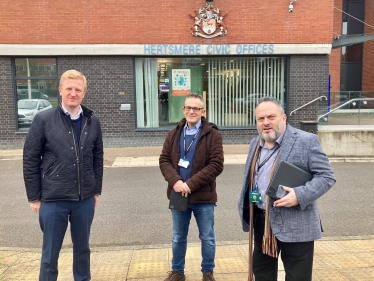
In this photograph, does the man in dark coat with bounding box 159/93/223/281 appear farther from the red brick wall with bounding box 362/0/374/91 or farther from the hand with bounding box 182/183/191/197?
the red brick wall with bounding box 362/0/374/91

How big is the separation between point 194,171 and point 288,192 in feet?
4.10

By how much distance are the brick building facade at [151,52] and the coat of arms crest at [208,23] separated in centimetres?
12

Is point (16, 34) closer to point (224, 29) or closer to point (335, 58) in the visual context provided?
point (224, 29)

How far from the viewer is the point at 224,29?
12.6 m

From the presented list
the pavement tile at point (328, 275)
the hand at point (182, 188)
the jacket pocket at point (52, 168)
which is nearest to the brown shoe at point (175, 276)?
the hand at point (182, 188)

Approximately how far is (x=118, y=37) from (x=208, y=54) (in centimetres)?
298

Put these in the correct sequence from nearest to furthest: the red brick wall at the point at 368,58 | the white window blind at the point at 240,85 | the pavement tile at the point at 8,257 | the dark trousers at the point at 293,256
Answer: the dark trousers at the point at 293,256 → the pavement tile at the point at 8,257 → the white window blind at the point at 240,85 → the red brick wall at the point at 368,58

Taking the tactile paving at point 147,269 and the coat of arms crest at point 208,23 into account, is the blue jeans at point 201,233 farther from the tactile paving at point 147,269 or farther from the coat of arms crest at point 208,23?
the coat of arms crest at point 208,23

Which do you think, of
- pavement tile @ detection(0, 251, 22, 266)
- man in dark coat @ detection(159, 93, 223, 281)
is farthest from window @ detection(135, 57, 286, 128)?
man in dark coat @ detection(159, 93, 223, 281)

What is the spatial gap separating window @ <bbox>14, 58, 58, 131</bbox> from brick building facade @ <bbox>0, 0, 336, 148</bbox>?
5cm

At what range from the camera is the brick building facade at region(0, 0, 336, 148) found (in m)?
12.3

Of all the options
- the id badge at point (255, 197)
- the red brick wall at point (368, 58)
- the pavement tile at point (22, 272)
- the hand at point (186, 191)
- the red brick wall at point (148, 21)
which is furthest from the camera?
the red brick wall at point (368, 58)

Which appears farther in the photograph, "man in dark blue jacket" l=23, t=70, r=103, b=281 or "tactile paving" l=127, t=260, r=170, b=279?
"tactile paving" l=127, t=260, r=170, b=279

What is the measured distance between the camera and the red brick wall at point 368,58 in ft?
89.7
